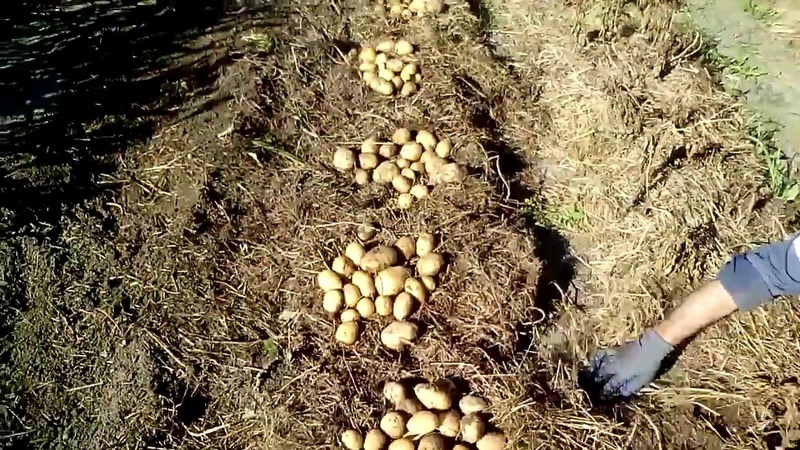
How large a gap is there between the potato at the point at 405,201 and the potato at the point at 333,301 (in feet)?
1.54

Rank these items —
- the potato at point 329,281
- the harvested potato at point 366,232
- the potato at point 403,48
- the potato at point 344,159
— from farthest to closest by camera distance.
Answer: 1. the potato at point 403,48
2. the potato at point 344,159
3. the harvested potato at point 366,232
4. the potato at point 329,281

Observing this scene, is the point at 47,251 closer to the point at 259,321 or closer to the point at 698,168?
the point at 259,321

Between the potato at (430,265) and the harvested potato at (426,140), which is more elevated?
the harvested potato at (426,140)

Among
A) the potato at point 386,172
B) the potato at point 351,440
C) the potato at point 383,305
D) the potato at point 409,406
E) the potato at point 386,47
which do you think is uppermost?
the potato at point 386,47

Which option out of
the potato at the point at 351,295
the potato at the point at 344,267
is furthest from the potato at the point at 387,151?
the potato at the point at 351,295

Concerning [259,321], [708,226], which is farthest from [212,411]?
[708,226]

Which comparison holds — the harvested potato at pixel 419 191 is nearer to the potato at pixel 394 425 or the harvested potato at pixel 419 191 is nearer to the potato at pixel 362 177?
the potato at pixel 362 177

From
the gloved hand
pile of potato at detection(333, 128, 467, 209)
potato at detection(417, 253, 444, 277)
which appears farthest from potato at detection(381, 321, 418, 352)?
the gloved hand

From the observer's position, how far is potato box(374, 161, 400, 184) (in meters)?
3.17

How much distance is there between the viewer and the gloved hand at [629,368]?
2732mm

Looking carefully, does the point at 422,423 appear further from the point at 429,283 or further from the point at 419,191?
the point at 419,191

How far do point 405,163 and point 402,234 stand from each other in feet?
1.16

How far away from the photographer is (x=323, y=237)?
9.87 ft

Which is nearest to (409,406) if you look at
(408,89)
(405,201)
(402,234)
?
(402,234)
